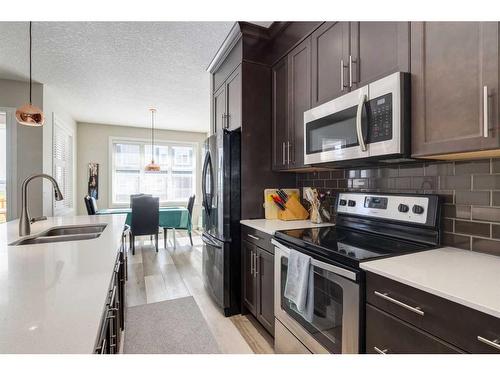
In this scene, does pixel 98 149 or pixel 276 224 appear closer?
pixel 276 224

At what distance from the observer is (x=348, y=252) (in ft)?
4.03

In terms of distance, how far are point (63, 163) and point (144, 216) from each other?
187 cm

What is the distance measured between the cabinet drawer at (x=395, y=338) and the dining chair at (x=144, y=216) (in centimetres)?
384

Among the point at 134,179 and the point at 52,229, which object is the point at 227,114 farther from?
the point at 134,179

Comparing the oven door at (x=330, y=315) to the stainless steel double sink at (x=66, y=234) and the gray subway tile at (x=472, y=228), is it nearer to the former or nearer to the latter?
the gray subway tile at (x=472, y=228)

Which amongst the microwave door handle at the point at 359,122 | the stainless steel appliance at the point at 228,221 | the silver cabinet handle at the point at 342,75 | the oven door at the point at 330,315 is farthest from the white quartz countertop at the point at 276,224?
the silver cabinet handle at the point at 342,75

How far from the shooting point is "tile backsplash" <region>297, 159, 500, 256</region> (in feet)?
3.94

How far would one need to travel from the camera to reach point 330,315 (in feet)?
4.14

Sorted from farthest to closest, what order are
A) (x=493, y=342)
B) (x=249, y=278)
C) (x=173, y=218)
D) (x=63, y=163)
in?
1. (x=173, y=218)
2. (x=63, y=163)
3. (x=249, y=278)
4. (x=493, y=342)

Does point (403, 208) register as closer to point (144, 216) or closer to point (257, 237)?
point (257, 237)

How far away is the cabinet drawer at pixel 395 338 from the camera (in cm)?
85

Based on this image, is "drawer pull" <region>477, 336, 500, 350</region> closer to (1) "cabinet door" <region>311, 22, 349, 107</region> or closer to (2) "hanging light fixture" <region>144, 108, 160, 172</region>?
(1) "cabinet door" <region>311, 22, 349, 107</region>

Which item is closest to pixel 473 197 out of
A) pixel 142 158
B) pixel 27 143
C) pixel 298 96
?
pixel 298 96

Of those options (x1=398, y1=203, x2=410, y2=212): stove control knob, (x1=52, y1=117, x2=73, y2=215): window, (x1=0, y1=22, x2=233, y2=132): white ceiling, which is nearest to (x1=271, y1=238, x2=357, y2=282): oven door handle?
(x1=398, y1=203, x2=410, y2=212): stove control knob
